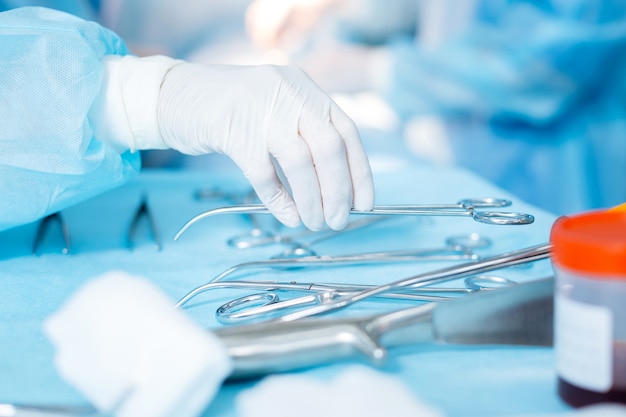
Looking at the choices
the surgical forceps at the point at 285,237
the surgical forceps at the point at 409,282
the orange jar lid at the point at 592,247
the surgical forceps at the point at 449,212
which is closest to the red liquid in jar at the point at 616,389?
the orange jar lid at the point at 592,247

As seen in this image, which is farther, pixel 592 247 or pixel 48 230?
pixel 48 230

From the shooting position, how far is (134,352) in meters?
0.50

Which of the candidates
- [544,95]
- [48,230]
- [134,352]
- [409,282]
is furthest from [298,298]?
[544,95]

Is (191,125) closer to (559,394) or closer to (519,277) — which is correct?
(519,277)

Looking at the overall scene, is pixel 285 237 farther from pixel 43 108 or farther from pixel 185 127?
pixel 43 108

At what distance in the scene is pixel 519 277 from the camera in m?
0.84

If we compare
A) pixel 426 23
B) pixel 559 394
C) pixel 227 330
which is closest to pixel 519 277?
pixel 559 394

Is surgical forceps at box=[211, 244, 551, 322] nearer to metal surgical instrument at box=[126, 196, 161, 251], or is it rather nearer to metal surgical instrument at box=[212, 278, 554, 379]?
metal surgical instrument at box=[212, 278, 554, 379]

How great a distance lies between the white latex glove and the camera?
2.75 feet

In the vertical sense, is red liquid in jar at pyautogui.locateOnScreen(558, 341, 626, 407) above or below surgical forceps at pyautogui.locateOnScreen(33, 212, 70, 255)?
above

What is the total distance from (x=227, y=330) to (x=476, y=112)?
5.73ft

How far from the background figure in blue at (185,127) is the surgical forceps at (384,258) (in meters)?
0.05

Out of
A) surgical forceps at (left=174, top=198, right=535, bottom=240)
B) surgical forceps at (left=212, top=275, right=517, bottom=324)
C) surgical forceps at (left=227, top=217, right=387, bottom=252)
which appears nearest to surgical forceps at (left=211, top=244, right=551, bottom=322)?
surgical forceps at (left=212, top=275, right=517, bottom=324)

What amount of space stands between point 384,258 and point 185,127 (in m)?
0.31
